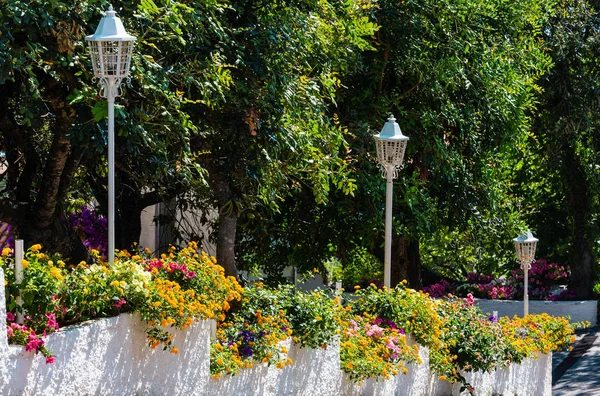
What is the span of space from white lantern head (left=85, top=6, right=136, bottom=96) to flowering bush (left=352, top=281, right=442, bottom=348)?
4.15 meters

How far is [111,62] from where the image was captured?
6883 mm

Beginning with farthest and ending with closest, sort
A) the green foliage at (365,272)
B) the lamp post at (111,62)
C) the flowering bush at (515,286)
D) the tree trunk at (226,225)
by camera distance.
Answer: the green foliage at (365,272) → the flowering bush at (515,286) → the tree trunk at (226,225) → the lamp post at (111,62)

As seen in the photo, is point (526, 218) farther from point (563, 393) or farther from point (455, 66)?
point (455, 66)

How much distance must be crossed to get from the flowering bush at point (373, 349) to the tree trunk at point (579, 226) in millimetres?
11866

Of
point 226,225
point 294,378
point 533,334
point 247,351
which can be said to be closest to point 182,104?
point 226,225

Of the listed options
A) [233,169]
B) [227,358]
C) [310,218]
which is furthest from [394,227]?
[227,358]

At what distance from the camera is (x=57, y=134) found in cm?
870

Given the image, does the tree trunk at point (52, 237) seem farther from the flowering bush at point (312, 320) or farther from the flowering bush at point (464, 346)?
the flowering bush at point (464, 346)

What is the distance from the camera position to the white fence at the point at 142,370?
5324 millimetres

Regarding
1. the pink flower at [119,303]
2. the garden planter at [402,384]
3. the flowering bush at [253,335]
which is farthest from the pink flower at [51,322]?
the garden planter at [402,384]

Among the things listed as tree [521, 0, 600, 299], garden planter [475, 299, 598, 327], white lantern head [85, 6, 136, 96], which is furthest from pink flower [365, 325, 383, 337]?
garden planter [475, 299, 598, 327]

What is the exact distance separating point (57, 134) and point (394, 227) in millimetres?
6572

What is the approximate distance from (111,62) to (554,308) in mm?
16602

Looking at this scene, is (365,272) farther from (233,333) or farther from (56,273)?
(56,273)
